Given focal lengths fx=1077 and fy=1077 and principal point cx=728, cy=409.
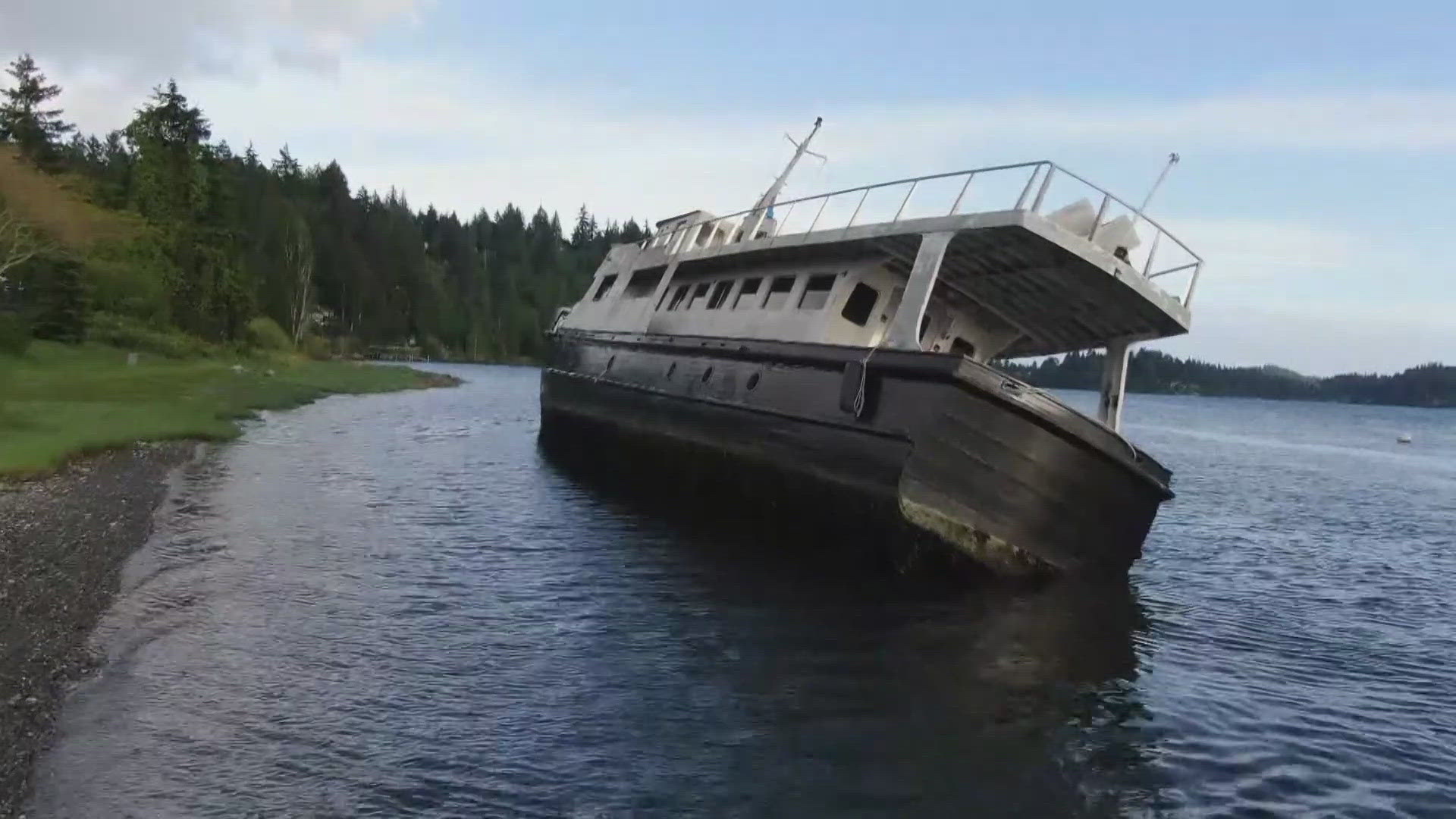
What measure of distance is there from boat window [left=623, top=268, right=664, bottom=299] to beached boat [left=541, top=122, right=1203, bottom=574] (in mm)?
4394

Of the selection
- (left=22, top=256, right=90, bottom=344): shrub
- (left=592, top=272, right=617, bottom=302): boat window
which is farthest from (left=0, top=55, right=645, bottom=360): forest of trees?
(left=592, top=272, right=617, bottom=302): boat window

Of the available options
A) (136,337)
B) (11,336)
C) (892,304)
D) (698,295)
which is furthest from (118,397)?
(892,304)

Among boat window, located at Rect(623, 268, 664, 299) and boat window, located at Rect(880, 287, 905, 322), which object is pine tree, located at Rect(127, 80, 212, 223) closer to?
boat window, located at Rect(623, 268, 664, 299)

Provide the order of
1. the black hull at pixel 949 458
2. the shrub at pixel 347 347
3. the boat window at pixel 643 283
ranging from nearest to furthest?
the black hull at pixel 949 458
the boat window at pixel 643 283
the shrub at pixel 347 347

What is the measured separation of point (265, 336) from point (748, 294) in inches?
2071

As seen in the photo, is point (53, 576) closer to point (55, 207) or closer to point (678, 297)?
point (678, 297)

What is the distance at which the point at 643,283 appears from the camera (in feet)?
91.9

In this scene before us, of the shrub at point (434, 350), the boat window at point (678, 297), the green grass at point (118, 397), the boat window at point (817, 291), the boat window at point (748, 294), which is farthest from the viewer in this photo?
the shrub at point (434, 350)

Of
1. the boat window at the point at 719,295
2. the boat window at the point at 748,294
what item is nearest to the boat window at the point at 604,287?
the boat window at the point at 719,295

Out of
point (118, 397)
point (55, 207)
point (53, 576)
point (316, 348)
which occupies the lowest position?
point (53, 576)

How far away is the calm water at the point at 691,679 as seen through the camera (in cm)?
794

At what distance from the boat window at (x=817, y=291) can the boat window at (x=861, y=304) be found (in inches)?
17.0

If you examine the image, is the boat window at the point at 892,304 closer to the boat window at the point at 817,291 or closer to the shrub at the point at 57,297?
the boat window at the point at 817,291

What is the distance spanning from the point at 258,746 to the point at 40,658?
8.59 feet
